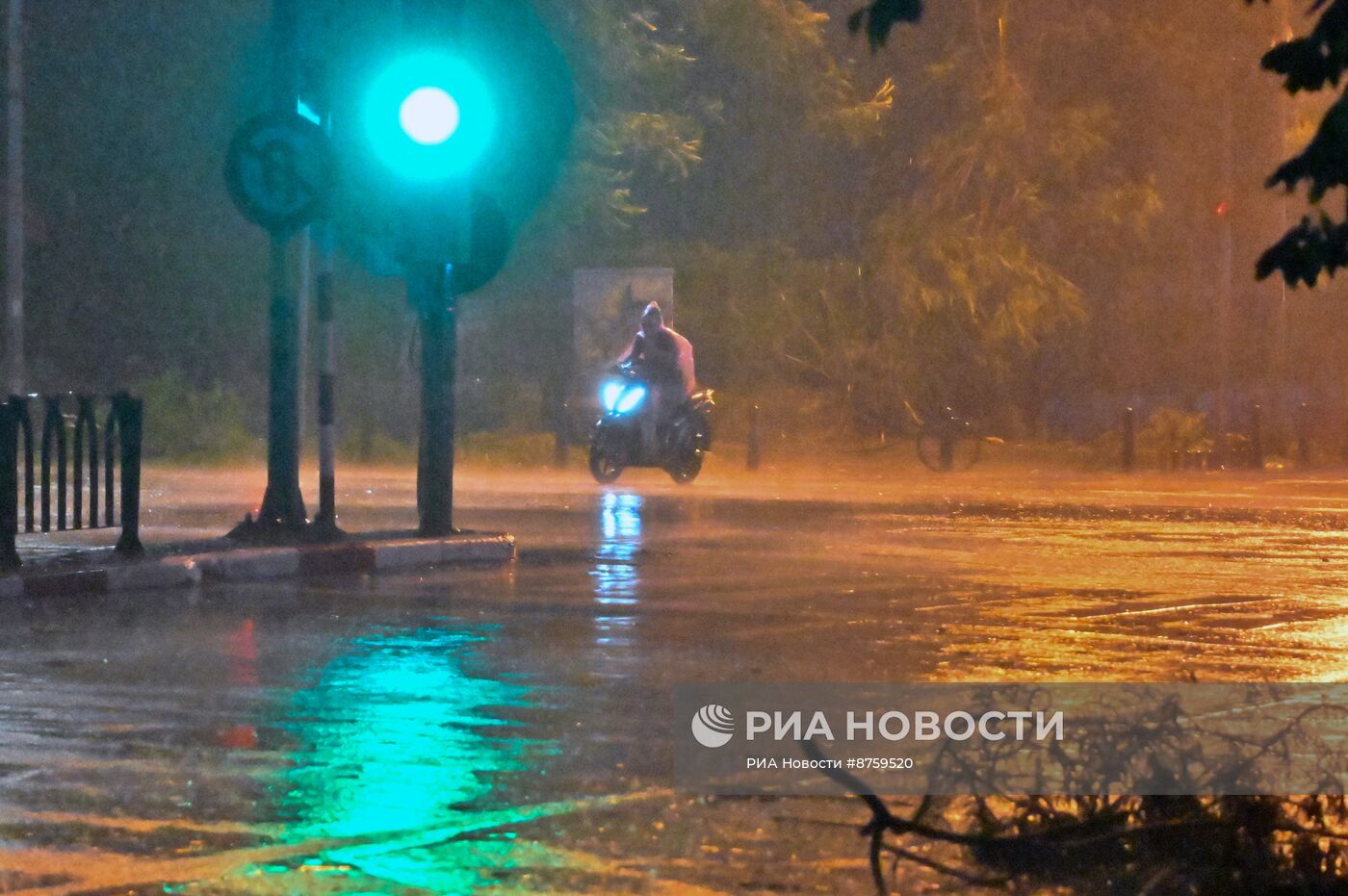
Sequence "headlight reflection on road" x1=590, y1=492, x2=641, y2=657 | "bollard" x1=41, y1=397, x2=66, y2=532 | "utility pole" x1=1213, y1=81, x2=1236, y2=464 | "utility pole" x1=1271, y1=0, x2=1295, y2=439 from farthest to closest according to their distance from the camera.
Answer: "utility pole" x1=1213, y1=81, x2=1236, y2=464, "utility pole" x1=1271, y1=0, x2=1295, y2=439, "bollard" x1=41, y1=397, x2=66, y2=532, "headlight reflection on road" x1=590, y1=492, x2=641, y2=657

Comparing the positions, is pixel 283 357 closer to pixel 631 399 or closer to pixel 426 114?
pixel 426 114

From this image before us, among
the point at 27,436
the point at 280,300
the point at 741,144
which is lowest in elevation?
the point at 27,436

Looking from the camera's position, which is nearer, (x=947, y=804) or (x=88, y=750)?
(x=947, y=804)

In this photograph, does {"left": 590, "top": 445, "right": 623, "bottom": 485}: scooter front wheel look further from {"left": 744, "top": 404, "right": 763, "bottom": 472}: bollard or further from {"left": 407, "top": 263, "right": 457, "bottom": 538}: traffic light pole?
{"left": 407, "top": 263, "right": 457, "bottom": 538}: traffic light pole

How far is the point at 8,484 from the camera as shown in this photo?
12.6m

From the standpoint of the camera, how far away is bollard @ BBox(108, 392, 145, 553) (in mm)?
13477

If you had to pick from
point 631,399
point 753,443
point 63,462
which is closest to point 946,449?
point 753,443

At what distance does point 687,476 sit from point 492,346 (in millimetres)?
15791

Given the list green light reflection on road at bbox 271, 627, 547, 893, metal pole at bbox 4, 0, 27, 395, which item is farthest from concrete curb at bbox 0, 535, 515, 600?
metal pole at bbox 4, 0, 27, 395

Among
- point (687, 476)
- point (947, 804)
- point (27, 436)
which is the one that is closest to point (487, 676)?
point (947, 804)

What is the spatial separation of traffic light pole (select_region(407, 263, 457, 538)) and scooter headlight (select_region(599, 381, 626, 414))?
10026 millimetres

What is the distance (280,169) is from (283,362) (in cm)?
143

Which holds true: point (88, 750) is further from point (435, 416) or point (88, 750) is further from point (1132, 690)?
point (435, 416)

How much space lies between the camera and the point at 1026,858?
18.4ft
